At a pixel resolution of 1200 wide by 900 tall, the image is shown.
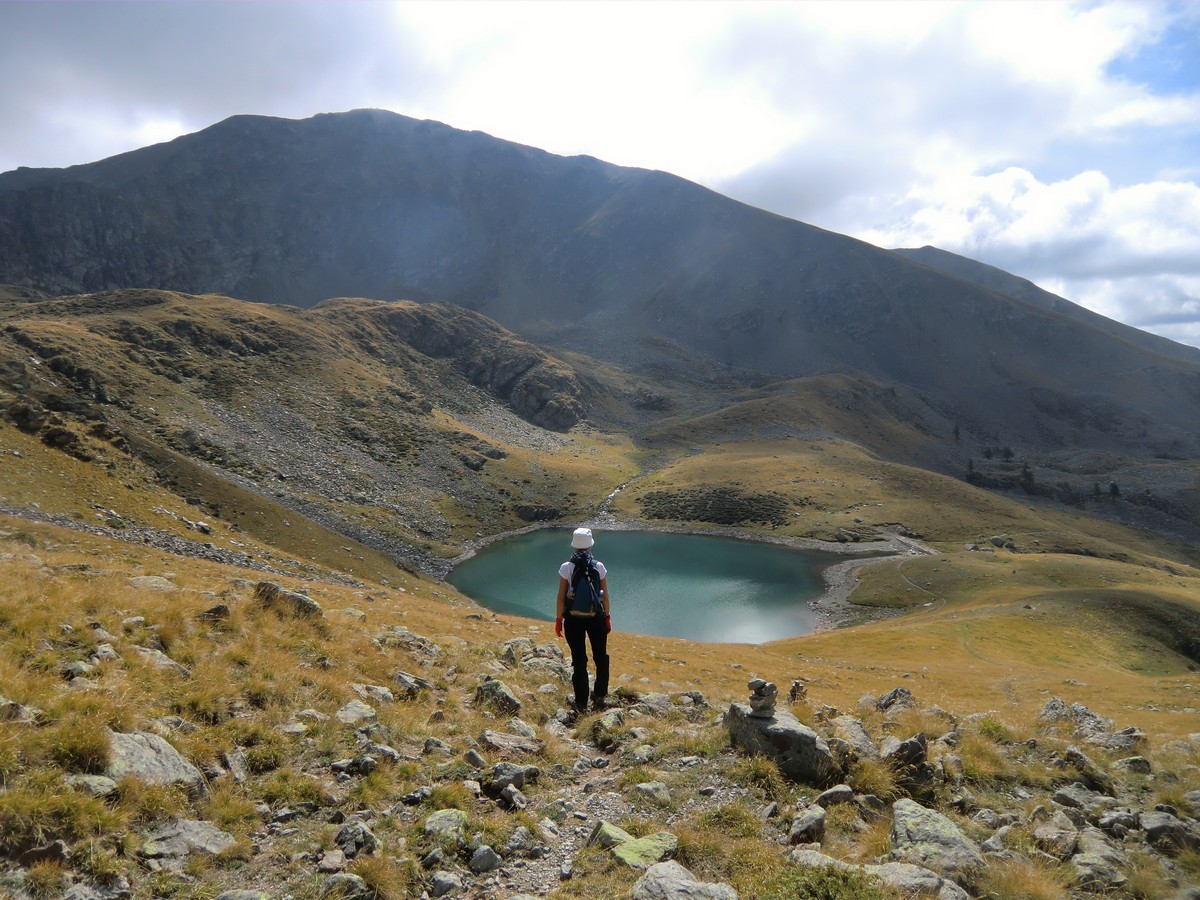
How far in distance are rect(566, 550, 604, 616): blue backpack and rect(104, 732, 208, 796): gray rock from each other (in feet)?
23.3

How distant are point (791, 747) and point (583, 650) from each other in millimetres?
5088

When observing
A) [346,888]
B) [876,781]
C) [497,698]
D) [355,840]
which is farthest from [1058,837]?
[497,698]

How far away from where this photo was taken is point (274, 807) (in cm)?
813

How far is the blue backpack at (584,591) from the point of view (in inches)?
516

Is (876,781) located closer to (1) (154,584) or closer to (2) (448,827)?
(2) (448,827)

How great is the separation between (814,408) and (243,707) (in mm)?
200489

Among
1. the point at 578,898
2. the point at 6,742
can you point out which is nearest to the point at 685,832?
the point at 578,898

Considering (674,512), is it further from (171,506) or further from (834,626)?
(171,506)

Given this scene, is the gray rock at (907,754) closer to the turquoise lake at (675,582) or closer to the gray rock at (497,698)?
the gray rock at (497,698)

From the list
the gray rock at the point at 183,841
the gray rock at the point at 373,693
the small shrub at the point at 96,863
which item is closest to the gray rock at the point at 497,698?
the gray rock at the point at 373,693

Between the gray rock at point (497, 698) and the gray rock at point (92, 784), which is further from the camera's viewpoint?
the gray rock at point (497, 698)

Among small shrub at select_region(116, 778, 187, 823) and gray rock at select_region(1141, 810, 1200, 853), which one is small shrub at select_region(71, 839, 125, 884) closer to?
small shrub at select_region(116, 778, 187, 823)

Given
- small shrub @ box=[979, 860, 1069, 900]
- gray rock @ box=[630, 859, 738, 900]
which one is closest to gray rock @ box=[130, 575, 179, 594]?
gray rock @ box=[630, 859, 738, 900]

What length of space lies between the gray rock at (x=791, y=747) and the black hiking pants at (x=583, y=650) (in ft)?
11.6
